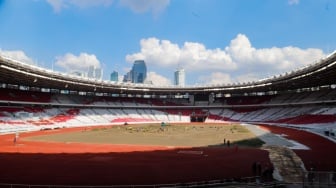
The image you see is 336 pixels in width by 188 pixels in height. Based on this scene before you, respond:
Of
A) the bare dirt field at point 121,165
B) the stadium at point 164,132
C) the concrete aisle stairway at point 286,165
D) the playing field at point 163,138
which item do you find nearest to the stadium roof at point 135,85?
the stadium at point 164,132

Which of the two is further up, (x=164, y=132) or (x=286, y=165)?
(x=164, y=132)

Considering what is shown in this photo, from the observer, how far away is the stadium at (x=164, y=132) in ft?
73.3

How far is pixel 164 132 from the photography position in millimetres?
60531

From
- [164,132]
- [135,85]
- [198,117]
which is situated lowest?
[164,132]

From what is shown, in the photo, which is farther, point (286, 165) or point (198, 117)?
point (198, 117)

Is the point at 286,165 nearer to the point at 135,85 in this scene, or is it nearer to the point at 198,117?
the point at 135,85

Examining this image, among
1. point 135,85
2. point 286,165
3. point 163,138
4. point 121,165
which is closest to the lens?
point 286,165

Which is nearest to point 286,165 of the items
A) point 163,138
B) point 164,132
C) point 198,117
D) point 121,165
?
point 121,165

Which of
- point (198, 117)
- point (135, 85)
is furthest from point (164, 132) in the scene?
point (198, 117)

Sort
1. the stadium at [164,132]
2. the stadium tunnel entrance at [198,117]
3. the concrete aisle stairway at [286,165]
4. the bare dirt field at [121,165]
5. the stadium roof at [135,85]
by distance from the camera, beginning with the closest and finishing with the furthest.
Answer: the concrete aisle stairway at [286,165], the bare dirt field at [121,165], the stadium at [164,132], the stadium roof at [135,85], the stadium tunnel entrance at [198,117]

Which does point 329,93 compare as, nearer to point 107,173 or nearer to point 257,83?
point 257,83

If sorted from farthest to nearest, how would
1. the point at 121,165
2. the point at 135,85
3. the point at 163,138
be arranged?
the point at 135,85, the point at 163,138, the point at 121,165

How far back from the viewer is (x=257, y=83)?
79375 millimetres

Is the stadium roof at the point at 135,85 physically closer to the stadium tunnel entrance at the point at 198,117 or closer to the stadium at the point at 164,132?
the stadium at the point at 164,132
